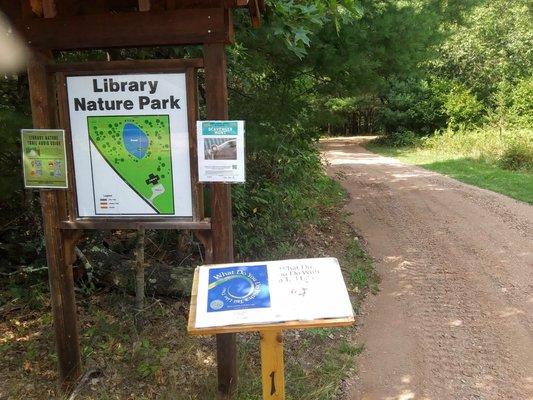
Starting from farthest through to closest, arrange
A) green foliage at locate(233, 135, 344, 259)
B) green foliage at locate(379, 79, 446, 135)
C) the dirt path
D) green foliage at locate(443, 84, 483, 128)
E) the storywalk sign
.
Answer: green foliage at locate(379, 79, 446, 135), green foliage at locate(443, 84, 483, 128), green foliage at locate(233, 135, 344, 259), the dirt path, the storywalk sign

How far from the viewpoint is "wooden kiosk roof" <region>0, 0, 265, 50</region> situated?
289cm

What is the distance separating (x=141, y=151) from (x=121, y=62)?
55 cm

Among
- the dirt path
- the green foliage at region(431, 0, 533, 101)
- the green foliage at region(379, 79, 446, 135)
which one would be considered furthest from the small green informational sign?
the green foliage at region(431, 0, 533, 101)

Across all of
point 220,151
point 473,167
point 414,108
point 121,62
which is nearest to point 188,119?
point 220,151

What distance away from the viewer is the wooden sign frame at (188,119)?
9.74 ft

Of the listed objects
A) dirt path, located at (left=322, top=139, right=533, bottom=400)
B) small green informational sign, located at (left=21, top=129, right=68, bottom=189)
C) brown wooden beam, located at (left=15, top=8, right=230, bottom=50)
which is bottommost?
dirt path, located at (left=322, top=139, right=533, bottom=400)

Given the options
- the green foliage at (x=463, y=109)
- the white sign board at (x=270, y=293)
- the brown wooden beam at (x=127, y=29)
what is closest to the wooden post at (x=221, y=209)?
the brown wooden beam at (x=127, y=29)

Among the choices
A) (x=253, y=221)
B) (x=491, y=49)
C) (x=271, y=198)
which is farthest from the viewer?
(x=491, y=49)

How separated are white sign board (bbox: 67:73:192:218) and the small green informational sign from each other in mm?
86

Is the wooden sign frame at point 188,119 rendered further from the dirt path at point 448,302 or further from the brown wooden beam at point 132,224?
the dirt path at point 448,302

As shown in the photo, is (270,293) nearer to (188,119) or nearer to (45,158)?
(188,119)

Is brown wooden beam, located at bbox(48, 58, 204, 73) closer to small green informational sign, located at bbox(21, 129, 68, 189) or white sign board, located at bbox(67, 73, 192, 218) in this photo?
white sign board, located at bbox(67, 73, 192, 218)

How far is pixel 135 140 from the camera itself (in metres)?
3.10

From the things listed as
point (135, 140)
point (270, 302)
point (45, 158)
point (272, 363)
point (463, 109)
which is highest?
point (463, 109)
